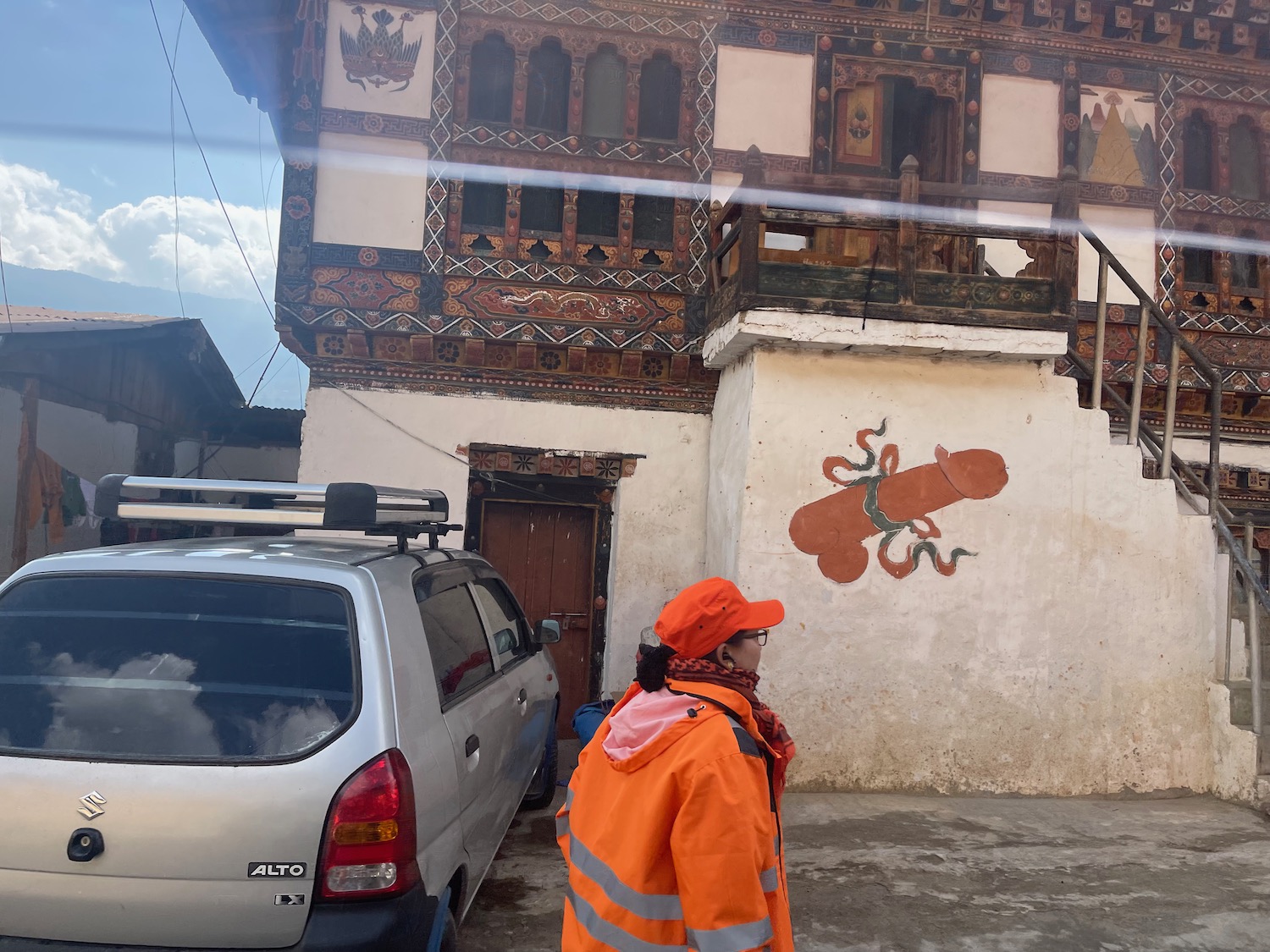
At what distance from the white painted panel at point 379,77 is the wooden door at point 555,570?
3432 mm

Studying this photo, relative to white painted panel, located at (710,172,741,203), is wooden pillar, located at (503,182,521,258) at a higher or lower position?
lower

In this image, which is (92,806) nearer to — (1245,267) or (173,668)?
(173,668)

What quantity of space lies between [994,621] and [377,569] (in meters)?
4.89

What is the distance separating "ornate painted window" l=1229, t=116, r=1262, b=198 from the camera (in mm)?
8250

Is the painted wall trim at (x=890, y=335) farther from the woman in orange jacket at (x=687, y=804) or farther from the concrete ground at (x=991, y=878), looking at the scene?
the woman in orange jacket at (x=687, y=804)

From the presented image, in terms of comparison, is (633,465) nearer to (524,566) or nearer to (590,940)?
(524,566)

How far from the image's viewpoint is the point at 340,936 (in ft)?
7.56

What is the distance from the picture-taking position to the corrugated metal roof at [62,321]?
671 cm

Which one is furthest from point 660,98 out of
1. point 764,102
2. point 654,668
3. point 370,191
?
point 654,668

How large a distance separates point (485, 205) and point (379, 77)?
4.42 feet

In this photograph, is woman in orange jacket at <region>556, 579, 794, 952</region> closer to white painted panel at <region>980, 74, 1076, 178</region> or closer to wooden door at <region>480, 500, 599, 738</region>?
wooden door at <region>480, 500, 599, 738</region>

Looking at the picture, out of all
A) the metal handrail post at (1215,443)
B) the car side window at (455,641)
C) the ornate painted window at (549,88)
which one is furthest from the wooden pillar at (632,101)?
the car side window at (455,641)

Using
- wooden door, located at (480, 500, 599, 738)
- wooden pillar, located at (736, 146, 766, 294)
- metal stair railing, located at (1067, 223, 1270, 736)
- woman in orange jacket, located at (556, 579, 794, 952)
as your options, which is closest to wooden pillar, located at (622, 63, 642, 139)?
wooden pillar, located at (736, 146, 766, 294)

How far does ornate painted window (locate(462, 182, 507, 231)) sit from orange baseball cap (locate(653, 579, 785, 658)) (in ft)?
19.6
